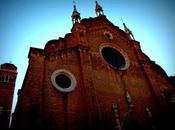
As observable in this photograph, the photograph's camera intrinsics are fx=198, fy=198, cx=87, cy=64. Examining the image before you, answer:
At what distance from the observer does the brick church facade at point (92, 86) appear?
10.4 meters

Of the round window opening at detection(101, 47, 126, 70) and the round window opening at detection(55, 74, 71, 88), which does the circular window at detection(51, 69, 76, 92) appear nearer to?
the round window opening at detection(55, 74, 71, 88)

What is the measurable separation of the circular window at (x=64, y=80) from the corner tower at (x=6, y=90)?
9383 mm

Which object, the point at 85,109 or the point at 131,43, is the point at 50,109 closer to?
the point at 85,109

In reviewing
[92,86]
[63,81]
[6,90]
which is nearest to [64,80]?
[63,81]

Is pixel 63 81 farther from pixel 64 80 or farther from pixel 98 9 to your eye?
pixel 98 9

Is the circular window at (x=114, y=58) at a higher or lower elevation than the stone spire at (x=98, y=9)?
lower

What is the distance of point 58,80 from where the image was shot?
12203mm

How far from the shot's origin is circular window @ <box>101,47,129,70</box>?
51.4 ft

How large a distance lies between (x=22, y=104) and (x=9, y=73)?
54.0 ft

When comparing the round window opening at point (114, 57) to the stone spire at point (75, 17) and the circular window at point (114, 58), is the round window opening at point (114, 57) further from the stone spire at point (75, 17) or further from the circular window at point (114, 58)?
the stone spire at point (75, 17)

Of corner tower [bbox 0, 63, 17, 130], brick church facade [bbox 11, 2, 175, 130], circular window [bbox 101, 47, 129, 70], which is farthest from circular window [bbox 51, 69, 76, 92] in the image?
corner tower [bbox 0, 63, 17, 130]

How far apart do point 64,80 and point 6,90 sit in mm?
12733

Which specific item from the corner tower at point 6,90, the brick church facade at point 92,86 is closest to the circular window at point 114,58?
the brick church facade at point 92,86

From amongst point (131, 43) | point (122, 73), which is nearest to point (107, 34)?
point (131, 43)
